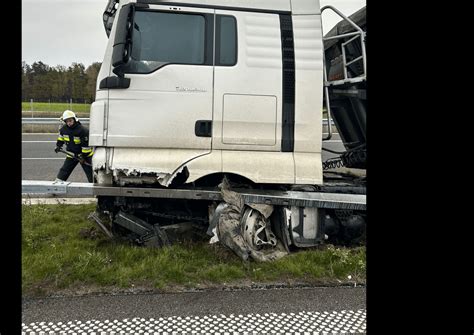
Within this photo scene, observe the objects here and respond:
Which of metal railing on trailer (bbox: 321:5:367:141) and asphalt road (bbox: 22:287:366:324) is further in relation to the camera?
metal railing on trailer (bbox: 321:5:367:141)

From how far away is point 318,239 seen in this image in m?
3.91

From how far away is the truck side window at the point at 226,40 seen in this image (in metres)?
3.72

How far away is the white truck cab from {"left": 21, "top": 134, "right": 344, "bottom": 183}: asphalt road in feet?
4.04

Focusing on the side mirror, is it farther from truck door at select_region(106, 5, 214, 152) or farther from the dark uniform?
the dark uniform

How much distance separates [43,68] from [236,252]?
60.9ft

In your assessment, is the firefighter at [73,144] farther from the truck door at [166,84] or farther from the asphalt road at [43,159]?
the truck door at [166,84]

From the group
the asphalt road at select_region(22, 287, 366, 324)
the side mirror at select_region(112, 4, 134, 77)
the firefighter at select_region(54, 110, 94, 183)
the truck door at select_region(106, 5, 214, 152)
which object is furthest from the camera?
the firefighter at select_region(54, 110, 94, 183)

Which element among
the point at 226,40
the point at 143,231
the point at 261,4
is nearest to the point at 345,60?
the point at 261,4

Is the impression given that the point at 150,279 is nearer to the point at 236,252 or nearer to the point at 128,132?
the point at 236,252

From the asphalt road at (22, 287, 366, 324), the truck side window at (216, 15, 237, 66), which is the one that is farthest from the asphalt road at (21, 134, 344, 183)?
the asphalt road at (22, 287, 366, 324)

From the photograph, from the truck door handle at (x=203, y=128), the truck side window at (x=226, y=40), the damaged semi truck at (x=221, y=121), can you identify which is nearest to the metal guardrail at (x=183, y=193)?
the damaged semi truck at (x=221, y=121)

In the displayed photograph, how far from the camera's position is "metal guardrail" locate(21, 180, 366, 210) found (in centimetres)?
364

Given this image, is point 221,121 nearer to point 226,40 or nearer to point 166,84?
point 166,84
